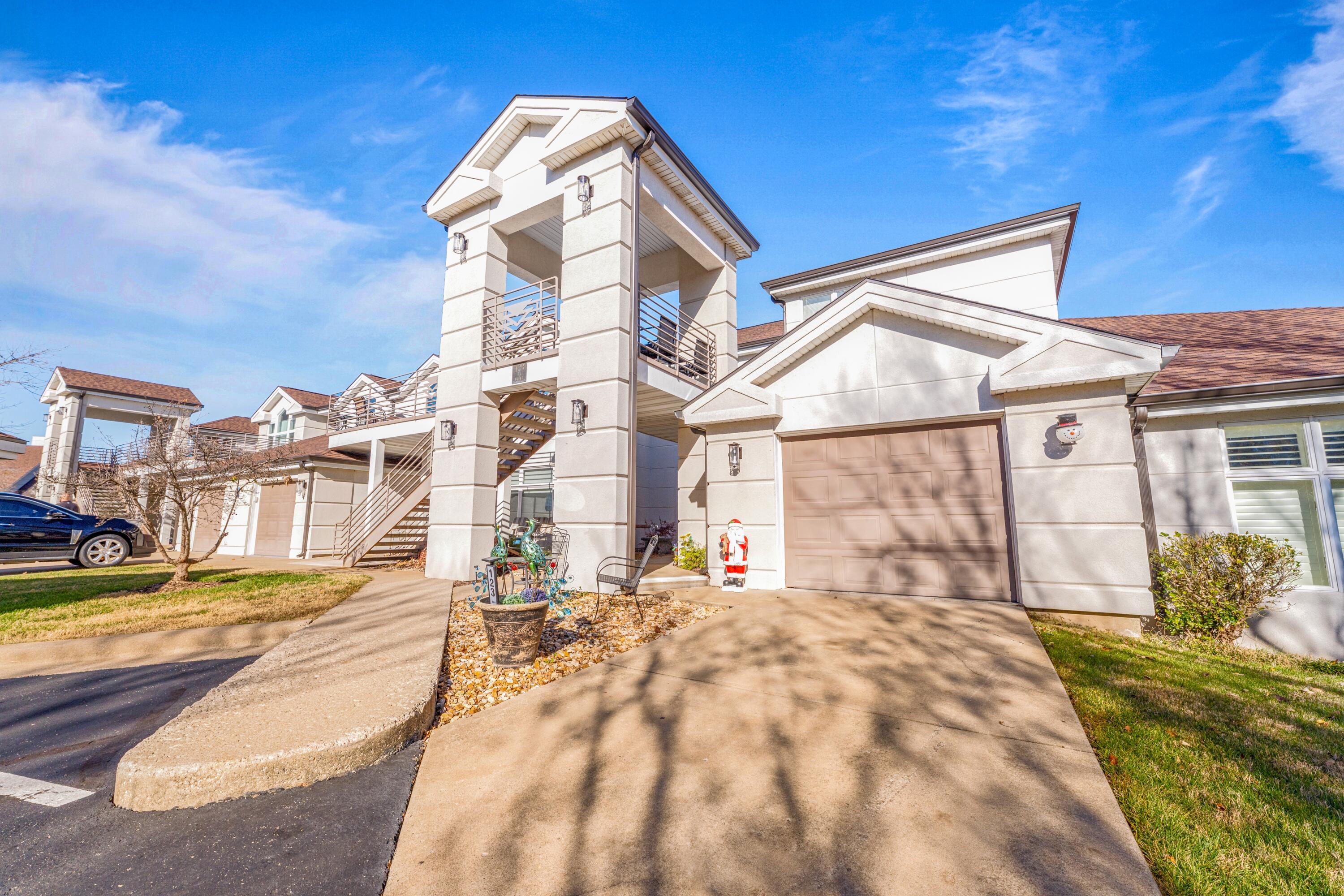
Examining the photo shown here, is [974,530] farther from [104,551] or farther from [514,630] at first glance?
[104,551]

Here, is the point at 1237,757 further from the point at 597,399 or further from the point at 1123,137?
the point at 1123,137

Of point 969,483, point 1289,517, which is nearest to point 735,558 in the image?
point 969,483

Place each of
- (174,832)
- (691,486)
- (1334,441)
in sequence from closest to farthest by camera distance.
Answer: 1. (174,832)
2. (1334,441)
3. (691,486)

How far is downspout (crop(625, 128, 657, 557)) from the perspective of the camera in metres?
8.73

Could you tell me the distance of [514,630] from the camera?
4777mm

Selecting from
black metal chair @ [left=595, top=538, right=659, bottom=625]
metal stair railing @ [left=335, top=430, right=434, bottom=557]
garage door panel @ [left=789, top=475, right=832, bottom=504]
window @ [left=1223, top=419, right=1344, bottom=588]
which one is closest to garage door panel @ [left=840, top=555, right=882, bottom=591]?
garage door panel @ [left=789, top=475, right=832, bottom=504]

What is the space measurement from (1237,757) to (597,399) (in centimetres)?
789

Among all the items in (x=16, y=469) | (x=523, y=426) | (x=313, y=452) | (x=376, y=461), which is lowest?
(x=376, y=461)

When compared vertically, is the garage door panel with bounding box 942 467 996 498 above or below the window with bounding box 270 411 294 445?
below

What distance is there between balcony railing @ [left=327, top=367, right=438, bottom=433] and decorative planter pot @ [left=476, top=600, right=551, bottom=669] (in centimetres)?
1083

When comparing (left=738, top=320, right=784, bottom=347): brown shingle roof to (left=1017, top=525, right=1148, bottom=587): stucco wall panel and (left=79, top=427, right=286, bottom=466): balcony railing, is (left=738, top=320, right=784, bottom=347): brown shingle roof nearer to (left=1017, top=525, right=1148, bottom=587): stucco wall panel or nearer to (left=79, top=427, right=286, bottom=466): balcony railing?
(left=1017, top=525, right=1148, bottom=587): stucco wall panel

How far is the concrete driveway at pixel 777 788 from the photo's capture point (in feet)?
7.08

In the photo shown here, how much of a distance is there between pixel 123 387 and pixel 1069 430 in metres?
36.2

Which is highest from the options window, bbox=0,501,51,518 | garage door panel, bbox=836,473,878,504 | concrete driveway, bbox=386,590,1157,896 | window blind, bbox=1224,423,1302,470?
window blind, bbox=1224,423,1302,470
